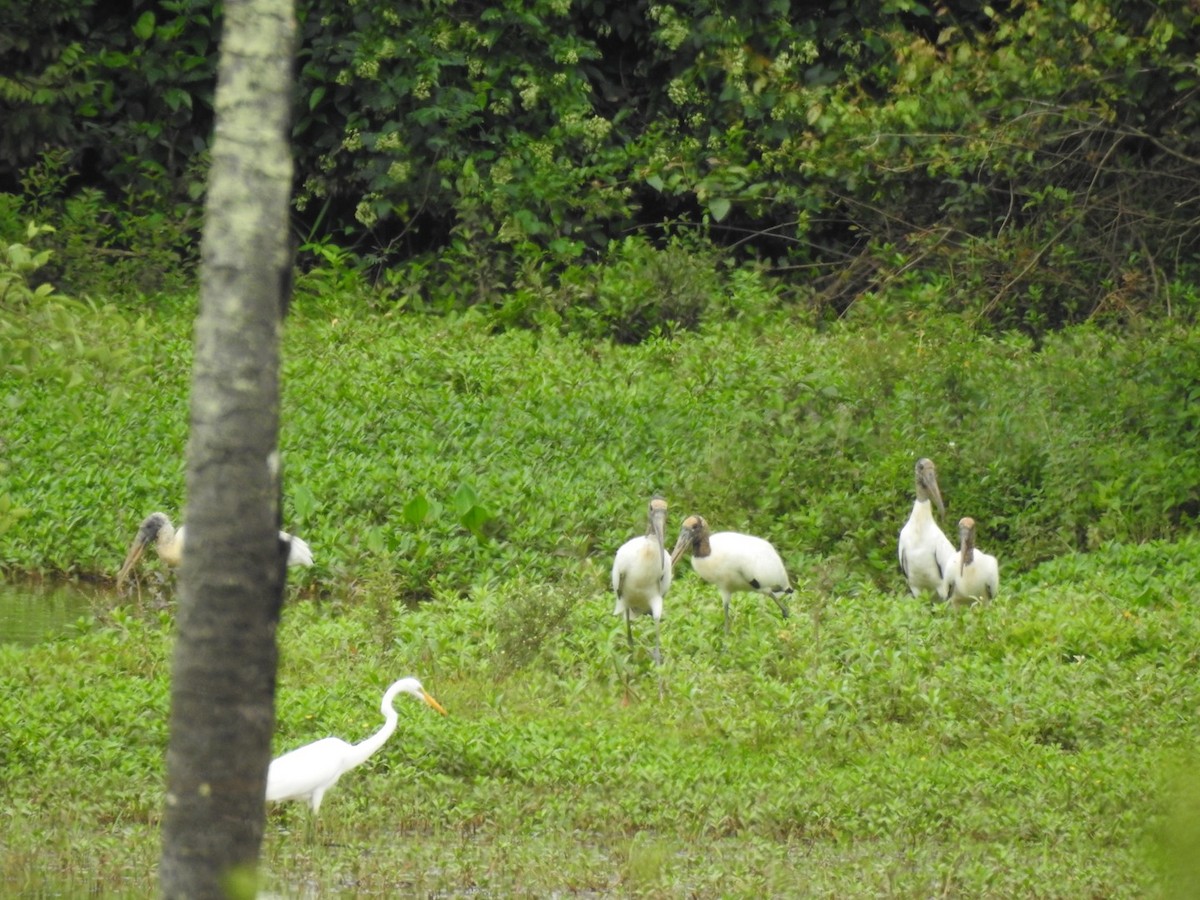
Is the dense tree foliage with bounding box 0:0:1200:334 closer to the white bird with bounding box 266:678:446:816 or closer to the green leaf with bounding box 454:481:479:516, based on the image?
the green leaf with bounding box 454:481:479:516

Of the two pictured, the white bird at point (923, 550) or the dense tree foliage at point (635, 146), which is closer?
the white bird at point (923, 550)

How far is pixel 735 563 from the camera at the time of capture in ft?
26.6

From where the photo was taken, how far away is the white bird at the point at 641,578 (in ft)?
25.9

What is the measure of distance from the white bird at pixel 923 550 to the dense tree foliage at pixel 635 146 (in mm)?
4386

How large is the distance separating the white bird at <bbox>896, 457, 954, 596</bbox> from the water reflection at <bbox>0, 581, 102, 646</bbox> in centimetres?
363

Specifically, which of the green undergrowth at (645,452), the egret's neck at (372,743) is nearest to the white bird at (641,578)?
the green undergrowth at (645,452)

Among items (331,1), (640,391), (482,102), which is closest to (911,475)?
(640,391)

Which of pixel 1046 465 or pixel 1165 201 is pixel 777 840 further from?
pixel 1165 201

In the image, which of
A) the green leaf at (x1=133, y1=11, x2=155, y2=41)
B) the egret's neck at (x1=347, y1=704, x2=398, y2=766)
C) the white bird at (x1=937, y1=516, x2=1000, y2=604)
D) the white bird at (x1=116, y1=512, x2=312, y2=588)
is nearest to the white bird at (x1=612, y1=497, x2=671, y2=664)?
the white bird at (x1=937, y1=516, x2=1000, y2=604)

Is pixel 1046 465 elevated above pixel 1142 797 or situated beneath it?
elevated above

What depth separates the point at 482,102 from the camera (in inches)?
599

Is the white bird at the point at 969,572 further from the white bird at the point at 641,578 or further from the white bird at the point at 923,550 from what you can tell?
the white bird at the point at 641,578

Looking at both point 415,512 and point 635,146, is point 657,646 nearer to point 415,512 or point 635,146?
point 415,512

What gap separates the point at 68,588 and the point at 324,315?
4.95 metres
